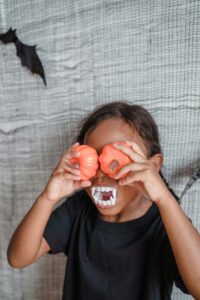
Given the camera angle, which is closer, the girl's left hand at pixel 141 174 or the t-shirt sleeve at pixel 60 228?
the girl's left hand at pixel 141 174

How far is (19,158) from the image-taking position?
107cm

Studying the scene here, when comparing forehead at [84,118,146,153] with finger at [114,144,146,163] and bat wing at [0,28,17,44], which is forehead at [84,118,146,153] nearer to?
finger at [114,144,146,163]

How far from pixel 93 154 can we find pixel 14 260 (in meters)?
0.33

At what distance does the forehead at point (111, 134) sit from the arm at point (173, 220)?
67mm

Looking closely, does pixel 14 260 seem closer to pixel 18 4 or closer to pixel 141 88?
pixel 141 88

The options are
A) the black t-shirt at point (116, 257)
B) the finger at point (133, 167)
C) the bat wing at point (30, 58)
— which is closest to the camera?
the finger at point (133, 167)

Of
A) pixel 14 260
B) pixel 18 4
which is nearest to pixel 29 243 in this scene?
pixel 14 260

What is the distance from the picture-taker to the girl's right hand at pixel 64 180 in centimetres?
68

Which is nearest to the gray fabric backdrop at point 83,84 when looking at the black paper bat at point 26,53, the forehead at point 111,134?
the black paper bat at point 26,53

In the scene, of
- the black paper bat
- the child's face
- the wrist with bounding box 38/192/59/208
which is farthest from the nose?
the black paper bat

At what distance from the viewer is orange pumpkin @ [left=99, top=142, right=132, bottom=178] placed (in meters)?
0.62

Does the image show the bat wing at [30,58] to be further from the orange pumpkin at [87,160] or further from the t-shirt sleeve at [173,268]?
the t-shirt sleeve at [173,268]

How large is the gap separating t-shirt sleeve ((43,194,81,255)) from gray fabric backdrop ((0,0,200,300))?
0.74 feet

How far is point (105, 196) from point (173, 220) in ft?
0.48
